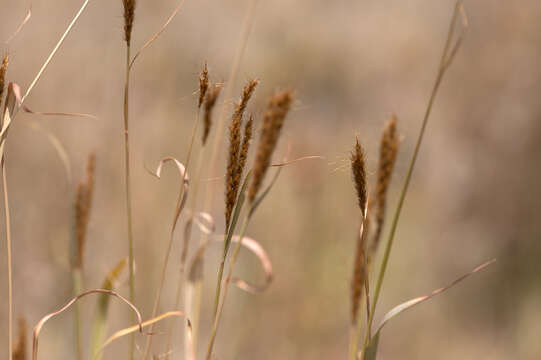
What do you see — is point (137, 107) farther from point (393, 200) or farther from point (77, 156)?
point (393, 200)

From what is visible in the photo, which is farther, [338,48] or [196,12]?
[338,48]

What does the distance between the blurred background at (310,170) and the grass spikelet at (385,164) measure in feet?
3.96

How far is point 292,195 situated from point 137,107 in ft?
2.36

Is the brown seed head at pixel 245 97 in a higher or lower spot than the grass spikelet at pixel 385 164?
higher

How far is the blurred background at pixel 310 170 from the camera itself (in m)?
2.11

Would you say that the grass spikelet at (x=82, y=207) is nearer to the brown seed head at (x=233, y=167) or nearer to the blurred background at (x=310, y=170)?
the brown seed head at (x=233, y=167)

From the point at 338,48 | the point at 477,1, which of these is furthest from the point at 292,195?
the point at 477,1

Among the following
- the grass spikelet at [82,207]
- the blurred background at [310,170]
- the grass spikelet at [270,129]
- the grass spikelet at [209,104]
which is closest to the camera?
the grass spikelet at [270,129]

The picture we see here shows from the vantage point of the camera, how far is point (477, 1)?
3.13 meters

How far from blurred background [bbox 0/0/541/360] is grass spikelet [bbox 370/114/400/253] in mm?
1206

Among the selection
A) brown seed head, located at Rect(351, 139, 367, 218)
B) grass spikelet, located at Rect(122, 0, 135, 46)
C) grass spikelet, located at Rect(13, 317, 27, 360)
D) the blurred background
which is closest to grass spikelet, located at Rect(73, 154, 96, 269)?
grass spikelet, located at Rect(13, 317, 27, 360)

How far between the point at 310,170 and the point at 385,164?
1831 mm

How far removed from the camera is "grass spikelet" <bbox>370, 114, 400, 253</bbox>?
63 centimetres

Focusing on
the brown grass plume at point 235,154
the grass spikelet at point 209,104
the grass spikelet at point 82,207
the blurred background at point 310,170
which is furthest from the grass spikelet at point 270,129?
the blurred background at point 310,170
